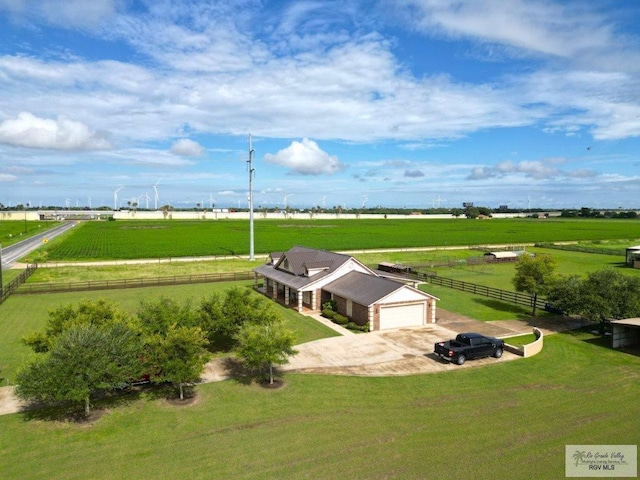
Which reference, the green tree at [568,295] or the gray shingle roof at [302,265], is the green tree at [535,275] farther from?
the gray shingle roof at [302,265]

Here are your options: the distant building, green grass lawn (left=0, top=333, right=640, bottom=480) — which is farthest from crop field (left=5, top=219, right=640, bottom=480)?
the distant building

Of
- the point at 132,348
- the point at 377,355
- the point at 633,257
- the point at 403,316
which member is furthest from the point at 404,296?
the point at 633,257

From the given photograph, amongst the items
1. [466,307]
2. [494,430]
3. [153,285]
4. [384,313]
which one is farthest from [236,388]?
[153,285]

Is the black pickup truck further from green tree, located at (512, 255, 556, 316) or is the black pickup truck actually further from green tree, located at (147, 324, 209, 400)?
green tree, located at (147, 324, 209, 400)

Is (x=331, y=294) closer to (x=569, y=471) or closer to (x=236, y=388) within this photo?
(x=236, y=388)

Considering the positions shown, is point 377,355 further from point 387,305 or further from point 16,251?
point 16,251

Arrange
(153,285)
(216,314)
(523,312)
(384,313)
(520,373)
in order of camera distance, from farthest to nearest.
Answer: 1. (153,285)
2. (523,312)
3. (384,313)
4. (216,314)
5. (520,373)
